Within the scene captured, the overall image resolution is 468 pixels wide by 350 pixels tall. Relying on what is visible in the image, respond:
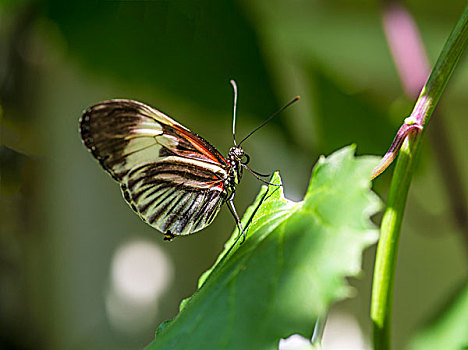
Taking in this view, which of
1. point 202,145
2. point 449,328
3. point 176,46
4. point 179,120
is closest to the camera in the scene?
point 202,145

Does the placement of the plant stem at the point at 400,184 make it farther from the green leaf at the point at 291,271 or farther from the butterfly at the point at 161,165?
the butterfly at the point at 161,165

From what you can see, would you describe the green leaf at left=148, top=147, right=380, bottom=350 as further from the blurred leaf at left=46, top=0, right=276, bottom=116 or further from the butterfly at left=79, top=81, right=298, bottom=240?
the blurred leaf at left=46, top=0, right=276, bottom=116

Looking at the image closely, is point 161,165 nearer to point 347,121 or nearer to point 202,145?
point 202,145

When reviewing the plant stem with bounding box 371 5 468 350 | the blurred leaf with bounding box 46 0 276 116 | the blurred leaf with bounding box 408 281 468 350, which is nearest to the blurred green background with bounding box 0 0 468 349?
the blurred leaf with bounding box 46 0 276 116

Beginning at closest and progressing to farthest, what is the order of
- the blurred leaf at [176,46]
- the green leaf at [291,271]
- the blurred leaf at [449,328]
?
the green leaf at [291,271] → the blurred leaf at [449,328] → the blurred leaf at [176,46]

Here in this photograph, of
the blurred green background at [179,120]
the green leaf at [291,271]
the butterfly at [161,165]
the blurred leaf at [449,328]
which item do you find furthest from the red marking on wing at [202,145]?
the blurred green background at [179,120]

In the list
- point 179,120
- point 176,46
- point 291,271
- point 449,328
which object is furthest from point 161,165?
point 179,120

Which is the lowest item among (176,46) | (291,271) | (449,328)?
(449,328)
